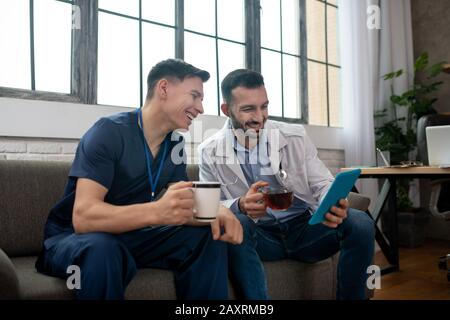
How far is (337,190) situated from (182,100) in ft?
1.96

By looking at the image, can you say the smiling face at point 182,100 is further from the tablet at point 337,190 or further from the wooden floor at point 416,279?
the wooden floor at point 416,279

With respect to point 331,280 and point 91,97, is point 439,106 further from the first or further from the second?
point 91,97

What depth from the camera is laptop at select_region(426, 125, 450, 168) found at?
211 cm

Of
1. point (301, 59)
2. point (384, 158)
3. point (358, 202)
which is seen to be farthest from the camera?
point (301, 59)

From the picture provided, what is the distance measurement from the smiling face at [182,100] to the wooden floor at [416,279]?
1.38 metres

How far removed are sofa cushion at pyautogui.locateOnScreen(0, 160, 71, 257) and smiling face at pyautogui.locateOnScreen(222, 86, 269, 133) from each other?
778 millimetres

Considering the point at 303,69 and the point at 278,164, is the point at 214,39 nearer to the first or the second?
the point at 303,69

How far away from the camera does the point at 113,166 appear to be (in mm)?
1229

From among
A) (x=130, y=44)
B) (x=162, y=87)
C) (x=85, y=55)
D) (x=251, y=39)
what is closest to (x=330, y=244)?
(x=162, y=87)

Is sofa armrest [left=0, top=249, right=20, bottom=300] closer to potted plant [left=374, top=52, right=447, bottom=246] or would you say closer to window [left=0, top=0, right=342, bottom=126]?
window [left=0, top=0, right=342, bottom=126]

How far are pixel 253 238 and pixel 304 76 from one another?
7.73ft

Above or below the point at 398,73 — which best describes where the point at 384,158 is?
below

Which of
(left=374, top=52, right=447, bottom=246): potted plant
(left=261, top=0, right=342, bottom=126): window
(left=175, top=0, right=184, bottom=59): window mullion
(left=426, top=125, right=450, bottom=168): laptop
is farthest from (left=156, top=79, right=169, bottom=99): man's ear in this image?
(left=374, top=52, right=447, bottom=246): potted plant
